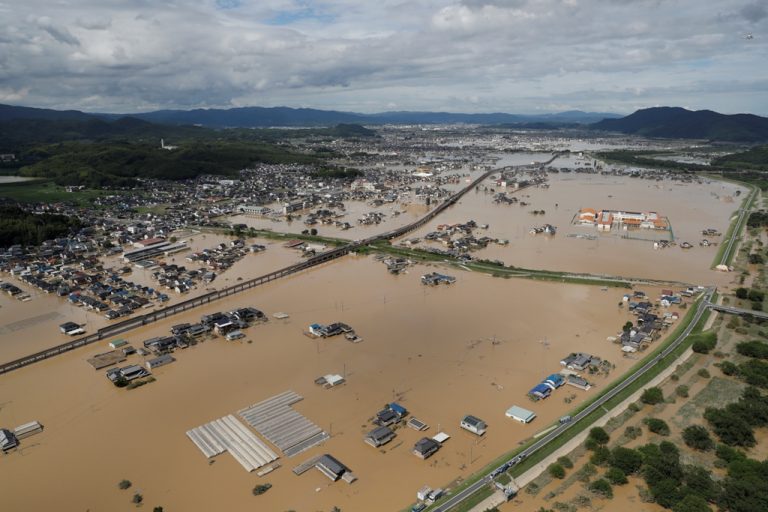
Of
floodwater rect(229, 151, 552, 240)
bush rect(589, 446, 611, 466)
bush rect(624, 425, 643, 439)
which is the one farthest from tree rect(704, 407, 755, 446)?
floodwater rect(229, 151, 552, 240)

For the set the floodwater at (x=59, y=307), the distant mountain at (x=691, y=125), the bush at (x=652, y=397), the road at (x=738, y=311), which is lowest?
the floodwater at (x=59, y=307)

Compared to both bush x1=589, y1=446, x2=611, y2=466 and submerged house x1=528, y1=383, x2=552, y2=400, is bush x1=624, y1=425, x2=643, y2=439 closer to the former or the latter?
Answer: bush x1=589, y1=446, x2=611, y2=466

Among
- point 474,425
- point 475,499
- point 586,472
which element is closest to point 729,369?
point 586,472

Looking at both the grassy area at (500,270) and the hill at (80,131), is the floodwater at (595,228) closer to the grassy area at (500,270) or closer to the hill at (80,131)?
the grassy area at (500,270)

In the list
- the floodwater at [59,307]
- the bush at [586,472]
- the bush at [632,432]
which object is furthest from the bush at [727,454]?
the floodwater at [59,307]

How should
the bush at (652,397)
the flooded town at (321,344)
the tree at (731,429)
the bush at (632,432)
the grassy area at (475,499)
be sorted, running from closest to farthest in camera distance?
the grassy area at (475,499) → the flooded town at (321,344) → the tree at (731,429) → the bush at (632,432) → the bush at (652,397)

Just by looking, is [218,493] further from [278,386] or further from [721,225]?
[721,225]
